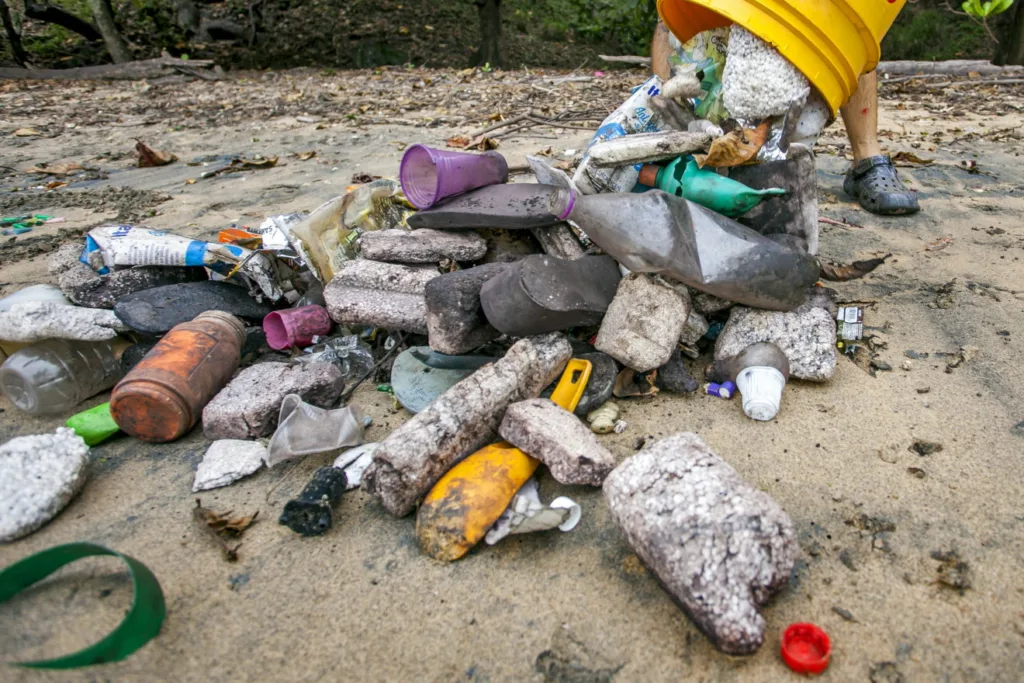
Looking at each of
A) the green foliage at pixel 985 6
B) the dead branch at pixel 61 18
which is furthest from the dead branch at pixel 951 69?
the dead branch at pixel 61 18

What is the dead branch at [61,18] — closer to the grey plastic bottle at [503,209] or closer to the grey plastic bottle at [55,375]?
the grey plastic bottle at [55,375]

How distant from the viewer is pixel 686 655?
116cm

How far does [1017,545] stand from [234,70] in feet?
35.2

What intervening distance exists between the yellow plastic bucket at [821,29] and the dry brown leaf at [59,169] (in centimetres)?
450

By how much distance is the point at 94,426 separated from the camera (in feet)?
5.85

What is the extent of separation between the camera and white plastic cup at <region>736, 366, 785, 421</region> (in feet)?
5.58

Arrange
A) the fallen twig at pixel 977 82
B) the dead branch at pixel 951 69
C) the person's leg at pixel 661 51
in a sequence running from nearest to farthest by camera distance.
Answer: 1. the person's leg at pixel 661 51
2. the fallen twig at pixel 977 82
3. the dead branch at pixel 951 69

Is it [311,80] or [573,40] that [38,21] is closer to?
[311,80]

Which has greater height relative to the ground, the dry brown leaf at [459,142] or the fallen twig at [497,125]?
the dry brown leaf at [459,142]

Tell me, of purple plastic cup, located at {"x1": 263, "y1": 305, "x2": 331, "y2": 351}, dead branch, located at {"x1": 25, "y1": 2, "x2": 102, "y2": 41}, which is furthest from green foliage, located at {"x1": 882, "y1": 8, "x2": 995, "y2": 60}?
dead branch, located at {"x1": 25, "y1": 2, "x2": 102, "y2": 41}

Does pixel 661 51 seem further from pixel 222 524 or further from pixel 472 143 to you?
pixel 222 524

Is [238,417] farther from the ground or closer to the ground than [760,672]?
farther from the ground

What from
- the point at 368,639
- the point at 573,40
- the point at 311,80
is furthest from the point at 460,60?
the point at 368,639

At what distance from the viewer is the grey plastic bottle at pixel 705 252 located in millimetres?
1756
